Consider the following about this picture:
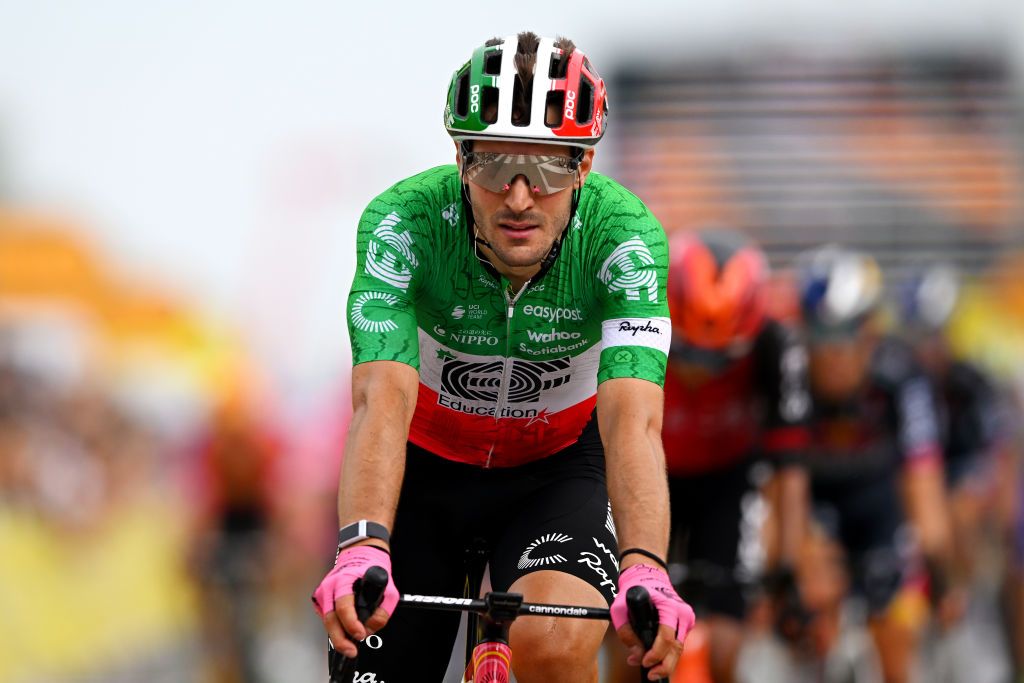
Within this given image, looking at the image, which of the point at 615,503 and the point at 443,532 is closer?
the point at 615,503

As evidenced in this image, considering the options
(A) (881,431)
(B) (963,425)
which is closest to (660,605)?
(A) (881,431)

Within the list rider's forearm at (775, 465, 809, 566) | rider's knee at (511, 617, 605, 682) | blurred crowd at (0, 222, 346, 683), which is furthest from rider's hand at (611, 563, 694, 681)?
blurred crowd at (0, 222, 346, 683)

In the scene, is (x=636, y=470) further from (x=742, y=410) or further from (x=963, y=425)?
(x=963, y=425)

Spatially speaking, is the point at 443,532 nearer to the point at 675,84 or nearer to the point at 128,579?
the point at 128,579

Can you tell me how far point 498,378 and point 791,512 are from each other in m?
4.69

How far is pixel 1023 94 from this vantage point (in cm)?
3331

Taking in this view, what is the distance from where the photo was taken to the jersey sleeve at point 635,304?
5027mm

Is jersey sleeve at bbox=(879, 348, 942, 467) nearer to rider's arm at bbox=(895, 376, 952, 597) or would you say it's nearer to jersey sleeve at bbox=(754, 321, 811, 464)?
rider's arm at bbox=(895, 376, 952, 597)

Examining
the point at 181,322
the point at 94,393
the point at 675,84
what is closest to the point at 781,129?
the point at 675,84

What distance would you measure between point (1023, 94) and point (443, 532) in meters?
30.1

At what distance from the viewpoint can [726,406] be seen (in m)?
9.41

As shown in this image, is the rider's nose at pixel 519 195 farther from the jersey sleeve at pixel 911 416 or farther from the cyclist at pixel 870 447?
the jersey sleeve at pixel 911 416

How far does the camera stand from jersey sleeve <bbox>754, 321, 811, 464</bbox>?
934 cm

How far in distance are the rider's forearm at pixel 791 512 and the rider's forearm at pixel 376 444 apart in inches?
198
